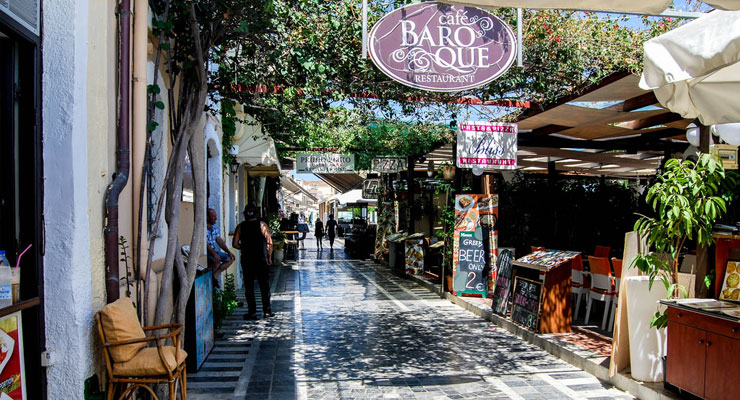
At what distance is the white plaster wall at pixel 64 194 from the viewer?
3.54 metres

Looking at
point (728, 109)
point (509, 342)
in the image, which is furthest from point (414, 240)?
point (728, 109)

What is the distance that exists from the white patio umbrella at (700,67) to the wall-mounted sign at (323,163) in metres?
10.7

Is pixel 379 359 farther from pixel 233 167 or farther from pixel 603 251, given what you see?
pixel 233 167

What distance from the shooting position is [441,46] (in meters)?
5.61

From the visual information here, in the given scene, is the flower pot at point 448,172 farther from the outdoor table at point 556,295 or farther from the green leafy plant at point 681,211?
the green leafy plant at point 681,211

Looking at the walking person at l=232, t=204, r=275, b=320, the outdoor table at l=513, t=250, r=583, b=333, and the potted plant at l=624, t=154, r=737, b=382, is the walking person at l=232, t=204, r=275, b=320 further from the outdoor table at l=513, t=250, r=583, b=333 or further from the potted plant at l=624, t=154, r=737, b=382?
the potted plant at l=624, t=154, r=737, b=382

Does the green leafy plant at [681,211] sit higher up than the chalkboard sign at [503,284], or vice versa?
the green leafy plant at [681,211]

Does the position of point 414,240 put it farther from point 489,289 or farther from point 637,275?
point 637,275

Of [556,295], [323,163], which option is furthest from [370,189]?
[556,295]

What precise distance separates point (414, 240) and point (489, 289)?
3.87m

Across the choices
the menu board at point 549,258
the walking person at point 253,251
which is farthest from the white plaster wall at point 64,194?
the menu board at point 549,258

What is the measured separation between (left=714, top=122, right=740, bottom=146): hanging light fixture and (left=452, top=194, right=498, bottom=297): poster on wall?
537cm

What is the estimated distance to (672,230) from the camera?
15.9 feet

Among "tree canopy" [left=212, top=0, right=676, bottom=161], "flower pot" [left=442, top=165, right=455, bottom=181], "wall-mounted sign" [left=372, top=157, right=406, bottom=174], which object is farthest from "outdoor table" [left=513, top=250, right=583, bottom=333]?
"wall-mounted sign" [left=372, top=157, right=406, bottom=174]
